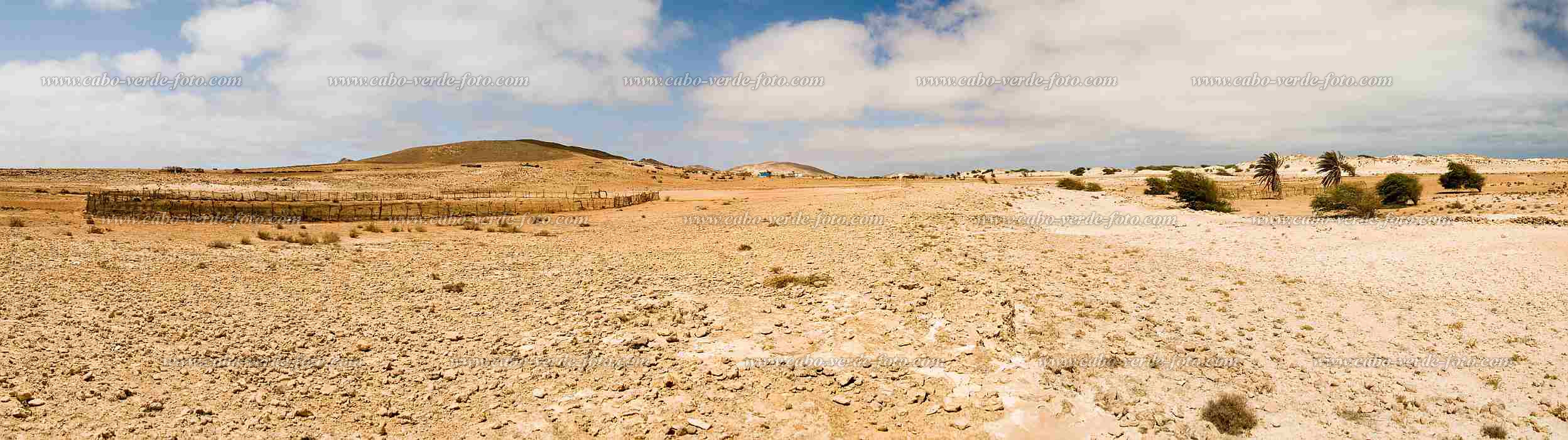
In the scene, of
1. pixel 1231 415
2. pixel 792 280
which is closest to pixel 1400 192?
pixel 792 280

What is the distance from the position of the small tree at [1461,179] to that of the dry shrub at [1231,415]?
1782 inches

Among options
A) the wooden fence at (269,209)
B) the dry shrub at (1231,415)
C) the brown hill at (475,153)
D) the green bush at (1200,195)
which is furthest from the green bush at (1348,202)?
the brown hill at (475,153)

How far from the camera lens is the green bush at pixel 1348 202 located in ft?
78.8

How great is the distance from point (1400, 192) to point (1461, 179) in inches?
506

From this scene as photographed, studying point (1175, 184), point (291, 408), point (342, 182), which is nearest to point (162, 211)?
point (291, 408)

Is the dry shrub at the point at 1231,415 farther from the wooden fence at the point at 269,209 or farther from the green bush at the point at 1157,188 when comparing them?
the green bush at the point at 1157,188

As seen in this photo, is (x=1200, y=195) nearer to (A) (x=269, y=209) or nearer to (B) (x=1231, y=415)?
(B) (x=1231, y=415)

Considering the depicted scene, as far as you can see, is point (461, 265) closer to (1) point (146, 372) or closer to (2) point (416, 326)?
(2) point (416, 326)

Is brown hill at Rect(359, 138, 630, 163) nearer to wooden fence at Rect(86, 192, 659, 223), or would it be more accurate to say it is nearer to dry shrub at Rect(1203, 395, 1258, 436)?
wooden fence at Rect(86, 192, 659, 223)

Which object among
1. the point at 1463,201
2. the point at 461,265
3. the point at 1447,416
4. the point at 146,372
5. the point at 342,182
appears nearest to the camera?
the point at 1447,416

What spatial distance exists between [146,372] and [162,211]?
25054 millimetres

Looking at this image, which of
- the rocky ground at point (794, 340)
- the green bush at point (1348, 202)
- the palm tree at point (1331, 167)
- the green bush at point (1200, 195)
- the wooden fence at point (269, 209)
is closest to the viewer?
the rocky ground at point (794, 340)

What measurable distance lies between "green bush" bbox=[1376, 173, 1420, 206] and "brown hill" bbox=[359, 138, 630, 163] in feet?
296

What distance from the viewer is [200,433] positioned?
6.33m
